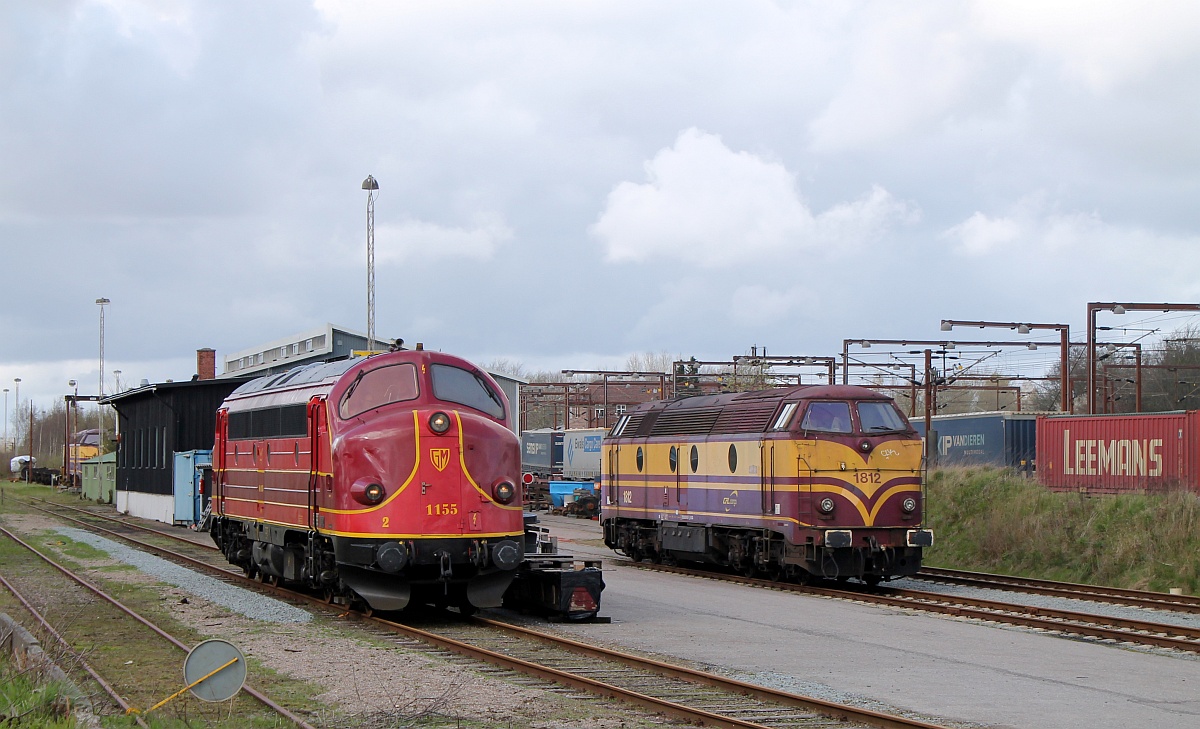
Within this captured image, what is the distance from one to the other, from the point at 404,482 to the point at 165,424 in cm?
3562

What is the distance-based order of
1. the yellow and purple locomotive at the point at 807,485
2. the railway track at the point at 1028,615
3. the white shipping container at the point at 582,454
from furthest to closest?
the white shipping container at the point at 582,454, the yellow and purple locomotive at the point at 807,485, the railway track at the point at 1028,615

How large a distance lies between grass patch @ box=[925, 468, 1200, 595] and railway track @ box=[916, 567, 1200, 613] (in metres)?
1.03

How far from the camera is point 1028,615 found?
57.8 ft

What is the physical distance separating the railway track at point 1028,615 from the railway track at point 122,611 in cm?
1057

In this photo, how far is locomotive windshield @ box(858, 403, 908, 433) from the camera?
69.2ft

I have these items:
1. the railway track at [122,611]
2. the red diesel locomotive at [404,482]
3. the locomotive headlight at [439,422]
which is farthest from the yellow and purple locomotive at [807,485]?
the railway track at [122,611]

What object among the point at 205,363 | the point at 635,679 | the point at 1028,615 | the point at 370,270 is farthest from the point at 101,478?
the point at 635,679

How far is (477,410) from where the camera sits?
16.4 m

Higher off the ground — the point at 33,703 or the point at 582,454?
the point at 33,703

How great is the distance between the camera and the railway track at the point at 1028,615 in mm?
15273

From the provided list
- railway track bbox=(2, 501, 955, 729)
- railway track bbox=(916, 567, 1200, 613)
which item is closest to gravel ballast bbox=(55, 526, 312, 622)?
railway track bbox=(2, 501, 955, 729)

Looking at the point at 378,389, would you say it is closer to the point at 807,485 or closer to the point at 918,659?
the point at 918,659

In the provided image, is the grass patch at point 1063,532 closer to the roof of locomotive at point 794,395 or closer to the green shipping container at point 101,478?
the roof of locomotive at point 794,395

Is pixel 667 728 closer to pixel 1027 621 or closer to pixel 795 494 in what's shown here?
pixel 1027 621
